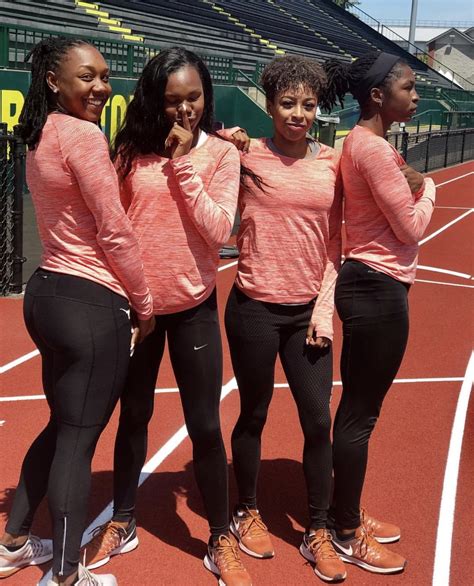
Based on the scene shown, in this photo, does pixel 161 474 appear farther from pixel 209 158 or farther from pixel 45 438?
pixel 209 158

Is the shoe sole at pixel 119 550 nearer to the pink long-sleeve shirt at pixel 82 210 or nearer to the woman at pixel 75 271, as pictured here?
the woman at pixel 75 271

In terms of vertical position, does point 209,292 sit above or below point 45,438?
above

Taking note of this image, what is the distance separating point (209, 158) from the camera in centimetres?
278

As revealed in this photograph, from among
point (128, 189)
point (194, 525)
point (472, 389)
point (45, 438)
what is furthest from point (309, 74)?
point (472, 389)

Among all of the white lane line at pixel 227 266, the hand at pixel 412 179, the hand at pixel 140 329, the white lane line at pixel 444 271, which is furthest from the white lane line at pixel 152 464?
the white lane line at pixel 444 271

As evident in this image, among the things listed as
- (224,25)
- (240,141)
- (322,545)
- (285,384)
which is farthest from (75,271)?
(224,25)

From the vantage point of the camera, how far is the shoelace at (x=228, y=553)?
2.96 meters

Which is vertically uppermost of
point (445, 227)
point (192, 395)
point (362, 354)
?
point (362, 354)

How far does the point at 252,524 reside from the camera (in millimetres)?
3270

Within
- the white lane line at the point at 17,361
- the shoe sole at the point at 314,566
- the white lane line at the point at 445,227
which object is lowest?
the white lane line at the point at 445,227

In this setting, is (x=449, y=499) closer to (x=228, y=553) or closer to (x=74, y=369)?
(x=228, y=553)

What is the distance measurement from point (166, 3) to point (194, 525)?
89.4 ft

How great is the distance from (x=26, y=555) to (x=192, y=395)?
3.08 ft

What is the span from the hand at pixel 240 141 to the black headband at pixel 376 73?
0.47 m
